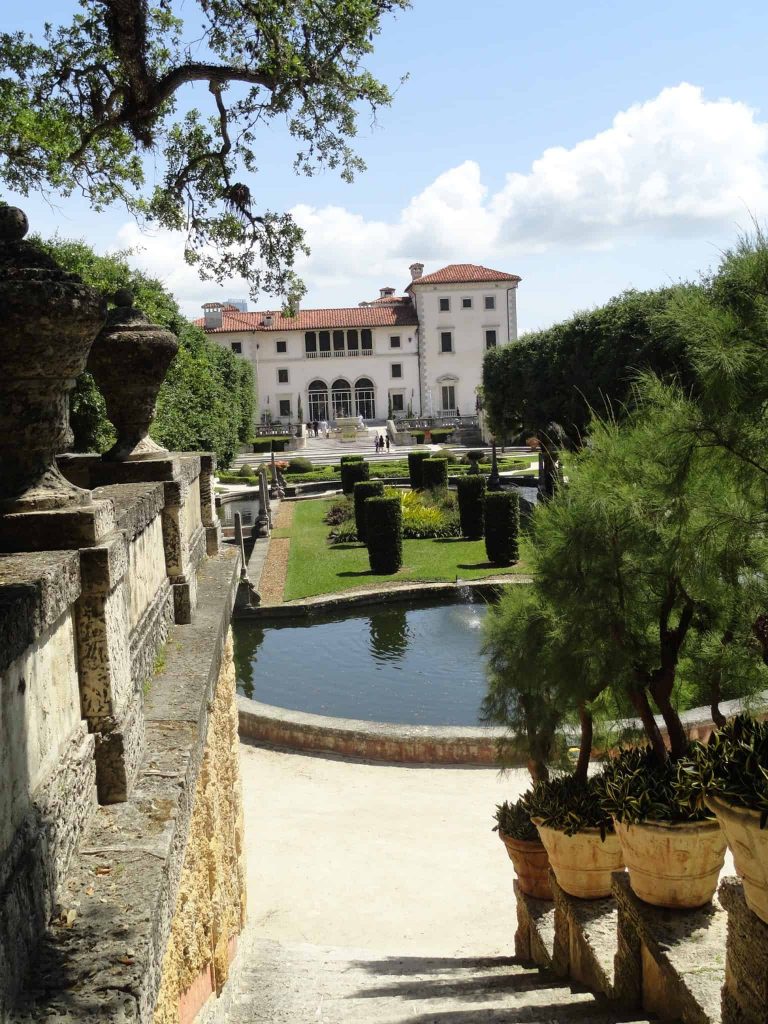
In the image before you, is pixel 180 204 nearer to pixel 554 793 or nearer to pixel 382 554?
pixel 554 793

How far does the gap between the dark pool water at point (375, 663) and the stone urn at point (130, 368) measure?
22.3 ft

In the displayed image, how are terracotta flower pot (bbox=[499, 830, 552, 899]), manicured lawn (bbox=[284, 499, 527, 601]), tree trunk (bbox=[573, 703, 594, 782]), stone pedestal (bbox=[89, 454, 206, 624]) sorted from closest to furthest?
1. stone pedestal (bbox=[89, 454, 206, 624])
2. tree trunk (bbox=[573, 703, 594, 782])
3. terracotta flower pot (bbox=[499, 830, 552, 899])
4. manicured lawn (bbox=[284, 499, 527, 601])

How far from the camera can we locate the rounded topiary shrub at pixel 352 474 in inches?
1169


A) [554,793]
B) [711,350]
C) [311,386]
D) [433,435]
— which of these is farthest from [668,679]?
[311,386]

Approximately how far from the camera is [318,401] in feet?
203

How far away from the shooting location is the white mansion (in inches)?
2373

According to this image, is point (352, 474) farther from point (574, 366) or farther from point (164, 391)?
point (164, 391)

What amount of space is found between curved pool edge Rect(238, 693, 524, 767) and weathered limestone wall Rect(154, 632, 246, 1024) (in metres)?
3.42

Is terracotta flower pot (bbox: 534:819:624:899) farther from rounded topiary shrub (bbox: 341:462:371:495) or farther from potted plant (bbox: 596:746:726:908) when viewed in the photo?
rounded topiary shrub (bbox: 341:462:371:495)

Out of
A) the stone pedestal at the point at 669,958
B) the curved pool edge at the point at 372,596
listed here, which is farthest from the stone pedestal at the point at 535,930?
the curved pool edge at the point at 372,596

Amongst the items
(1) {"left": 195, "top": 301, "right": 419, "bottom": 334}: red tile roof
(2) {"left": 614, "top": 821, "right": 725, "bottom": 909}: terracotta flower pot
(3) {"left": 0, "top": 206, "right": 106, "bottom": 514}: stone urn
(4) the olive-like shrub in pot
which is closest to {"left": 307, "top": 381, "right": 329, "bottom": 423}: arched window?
(1) {"left": 195, "top": 301, "right": 419, "bottom": 334}: red tile roof

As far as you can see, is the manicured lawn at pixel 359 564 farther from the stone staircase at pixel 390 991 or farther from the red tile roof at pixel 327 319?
the red tile roof at pixel 327 319

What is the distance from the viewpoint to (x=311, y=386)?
Answer: 202ft

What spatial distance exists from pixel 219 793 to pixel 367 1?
6622mm
